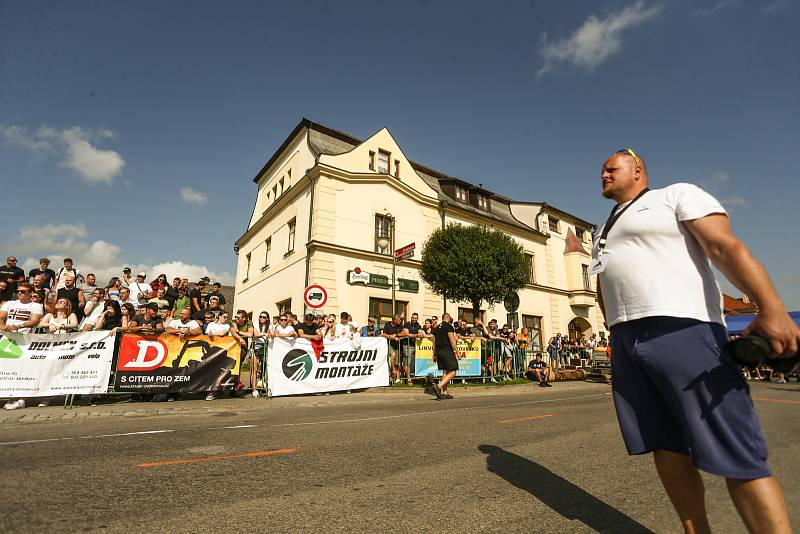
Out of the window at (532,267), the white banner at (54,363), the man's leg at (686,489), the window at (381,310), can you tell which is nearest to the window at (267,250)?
the window at (381,310)

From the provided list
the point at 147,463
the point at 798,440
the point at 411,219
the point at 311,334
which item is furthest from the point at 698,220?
the point at 411,219

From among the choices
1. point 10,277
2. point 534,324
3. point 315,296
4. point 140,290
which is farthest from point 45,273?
point 534,324

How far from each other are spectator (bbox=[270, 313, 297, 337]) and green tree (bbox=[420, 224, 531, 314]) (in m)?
9.28

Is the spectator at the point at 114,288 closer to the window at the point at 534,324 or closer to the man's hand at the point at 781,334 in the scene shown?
the man's hand at the point at 781,334

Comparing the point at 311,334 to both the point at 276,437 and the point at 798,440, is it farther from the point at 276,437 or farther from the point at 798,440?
the point at 798,440

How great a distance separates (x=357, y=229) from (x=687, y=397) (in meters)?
18.2

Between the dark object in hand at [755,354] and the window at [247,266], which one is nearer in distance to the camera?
the dark object in hand at [755,354]

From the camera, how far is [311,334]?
34.2 feet

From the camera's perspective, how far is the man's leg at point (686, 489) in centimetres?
181

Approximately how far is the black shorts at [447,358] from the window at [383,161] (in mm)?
13596

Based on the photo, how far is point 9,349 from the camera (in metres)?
7.15

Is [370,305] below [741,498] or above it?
above

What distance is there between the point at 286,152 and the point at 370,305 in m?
10.6

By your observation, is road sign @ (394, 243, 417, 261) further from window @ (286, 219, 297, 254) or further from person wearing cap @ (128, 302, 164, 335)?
person wearing cap @ (128, 302, 164, 335)
